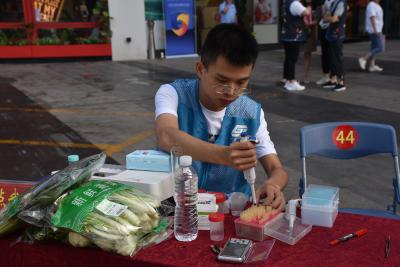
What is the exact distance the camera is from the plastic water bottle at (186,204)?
194 cm

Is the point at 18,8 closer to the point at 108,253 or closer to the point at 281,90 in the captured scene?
the point at 281,90

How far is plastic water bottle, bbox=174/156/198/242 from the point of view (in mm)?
1944

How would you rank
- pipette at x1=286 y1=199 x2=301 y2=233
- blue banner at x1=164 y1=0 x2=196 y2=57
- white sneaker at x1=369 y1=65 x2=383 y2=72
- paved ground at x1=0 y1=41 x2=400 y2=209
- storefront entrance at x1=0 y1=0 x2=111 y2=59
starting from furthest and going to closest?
1. blue banner at x1=164 y1=0 x2=196 y2=57
2. storefront entrance at x1=0 y1=0 x2=111 y2=59
3. white sneaker at x1=369 y1=65 x2=383 y2=72
4. paved ground at x1=0 y1=41 x2=400 y2=209
5. pipette at x1=286 y1=199 x2=301 y2=233

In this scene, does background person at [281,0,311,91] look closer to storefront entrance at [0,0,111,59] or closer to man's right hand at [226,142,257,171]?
storefront entrance at [0,0,111,59]

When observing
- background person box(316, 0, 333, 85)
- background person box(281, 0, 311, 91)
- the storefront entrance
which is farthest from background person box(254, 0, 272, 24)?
background person box(281, 0, 311, 91)

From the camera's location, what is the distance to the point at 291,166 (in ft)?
16.7

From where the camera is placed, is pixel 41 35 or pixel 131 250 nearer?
pixel 131 250

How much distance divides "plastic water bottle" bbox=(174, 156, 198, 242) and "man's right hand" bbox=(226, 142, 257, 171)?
170 millimetres

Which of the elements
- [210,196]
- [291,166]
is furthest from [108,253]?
[291,166]

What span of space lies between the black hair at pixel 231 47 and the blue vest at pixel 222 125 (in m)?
0.27

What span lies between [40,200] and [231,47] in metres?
1.05

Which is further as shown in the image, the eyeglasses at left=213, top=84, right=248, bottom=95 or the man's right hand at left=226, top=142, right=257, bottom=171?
the eyeglasses at left=213, top=84, right=248, bottom=95

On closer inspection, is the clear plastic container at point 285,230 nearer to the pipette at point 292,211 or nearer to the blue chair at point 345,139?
the pipette at point 292,211

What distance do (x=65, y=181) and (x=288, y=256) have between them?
2.91 ft
